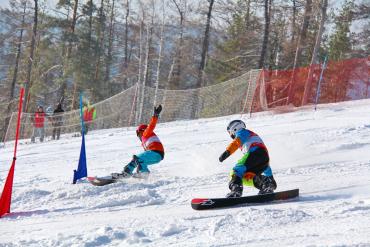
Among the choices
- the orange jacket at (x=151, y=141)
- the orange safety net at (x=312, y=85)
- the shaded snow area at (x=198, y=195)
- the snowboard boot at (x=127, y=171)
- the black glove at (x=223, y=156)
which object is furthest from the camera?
the orange safety net at (x=312, y=85)

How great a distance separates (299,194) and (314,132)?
19.6ft

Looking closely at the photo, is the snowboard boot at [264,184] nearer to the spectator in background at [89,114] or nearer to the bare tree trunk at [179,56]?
the spectator in background at [89,114]

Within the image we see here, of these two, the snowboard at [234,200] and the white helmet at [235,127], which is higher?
the white helmet at [235,127]

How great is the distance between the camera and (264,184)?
277 inches

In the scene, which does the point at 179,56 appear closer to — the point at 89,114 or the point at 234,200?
the point at 89,114

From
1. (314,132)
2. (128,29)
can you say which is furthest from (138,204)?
(128,29)

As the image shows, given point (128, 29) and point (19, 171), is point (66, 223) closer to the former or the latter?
point (19, 171)

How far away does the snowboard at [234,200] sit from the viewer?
255 inches

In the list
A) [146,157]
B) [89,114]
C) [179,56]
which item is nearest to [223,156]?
[146,157]

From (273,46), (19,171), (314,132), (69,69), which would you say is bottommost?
(19,171)

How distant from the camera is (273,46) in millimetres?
40469

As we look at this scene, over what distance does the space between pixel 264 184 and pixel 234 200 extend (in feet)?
2.18

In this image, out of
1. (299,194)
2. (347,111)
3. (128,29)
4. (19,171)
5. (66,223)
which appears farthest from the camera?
(128,29)

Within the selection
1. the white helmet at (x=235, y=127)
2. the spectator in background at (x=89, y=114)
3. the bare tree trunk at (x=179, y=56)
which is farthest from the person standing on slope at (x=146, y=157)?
the bare tree trunk at (x=179, y=56)
